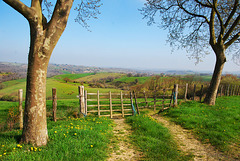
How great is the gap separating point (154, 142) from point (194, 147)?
1.59 m

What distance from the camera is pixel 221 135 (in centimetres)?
665

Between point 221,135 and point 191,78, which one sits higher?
point 191,78

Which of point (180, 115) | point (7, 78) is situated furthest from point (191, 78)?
point (7, 78)

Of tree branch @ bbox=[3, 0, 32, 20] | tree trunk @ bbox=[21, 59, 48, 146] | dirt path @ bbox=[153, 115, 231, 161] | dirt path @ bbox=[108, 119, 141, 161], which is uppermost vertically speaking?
tree branch @ bbox=[3, 0, 32, 20]

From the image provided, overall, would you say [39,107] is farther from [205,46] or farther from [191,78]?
[191,78]

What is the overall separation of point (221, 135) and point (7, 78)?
49.3 metres

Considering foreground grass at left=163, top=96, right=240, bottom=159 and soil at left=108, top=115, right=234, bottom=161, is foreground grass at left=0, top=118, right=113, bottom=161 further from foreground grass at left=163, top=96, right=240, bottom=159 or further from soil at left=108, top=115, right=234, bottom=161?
foreground grass at left=163, top=96, right=240, bottom=159

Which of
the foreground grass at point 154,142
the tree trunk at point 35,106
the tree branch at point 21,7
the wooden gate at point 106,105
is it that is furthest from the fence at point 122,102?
the tree branch at point 21,7

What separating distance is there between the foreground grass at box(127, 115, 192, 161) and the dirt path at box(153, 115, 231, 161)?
1.22ft

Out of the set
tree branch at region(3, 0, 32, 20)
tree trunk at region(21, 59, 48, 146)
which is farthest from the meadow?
tree branch at region(3, 0, 32, 20)

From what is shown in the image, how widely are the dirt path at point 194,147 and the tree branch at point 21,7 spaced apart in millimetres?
6686

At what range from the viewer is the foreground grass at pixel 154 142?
16.0ft

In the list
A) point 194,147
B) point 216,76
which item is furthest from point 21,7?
point 216,76

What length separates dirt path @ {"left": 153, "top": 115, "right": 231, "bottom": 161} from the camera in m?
5.04
